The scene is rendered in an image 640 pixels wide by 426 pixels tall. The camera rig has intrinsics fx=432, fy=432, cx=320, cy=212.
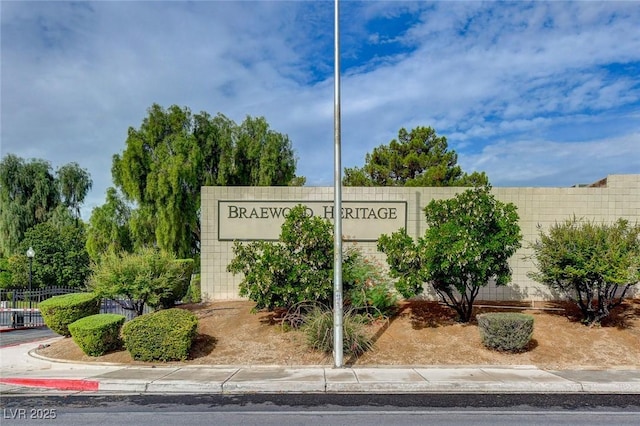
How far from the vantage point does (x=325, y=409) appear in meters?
7.23

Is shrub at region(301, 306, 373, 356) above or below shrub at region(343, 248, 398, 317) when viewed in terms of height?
below

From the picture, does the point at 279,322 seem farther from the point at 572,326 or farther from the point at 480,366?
the point at 572,326

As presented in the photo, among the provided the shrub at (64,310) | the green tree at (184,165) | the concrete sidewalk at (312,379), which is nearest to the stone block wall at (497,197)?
the shrub at (64,310)

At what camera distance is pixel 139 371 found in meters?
9.54

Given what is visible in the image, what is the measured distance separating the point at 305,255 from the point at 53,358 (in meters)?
6.91

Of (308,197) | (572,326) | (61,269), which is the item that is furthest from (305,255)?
(61,269)

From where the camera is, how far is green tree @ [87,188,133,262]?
92.7 ft

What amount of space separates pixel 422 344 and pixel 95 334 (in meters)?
8.26

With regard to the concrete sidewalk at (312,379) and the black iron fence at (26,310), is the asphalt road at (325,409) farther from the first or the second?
the black iron fence at (26,310)

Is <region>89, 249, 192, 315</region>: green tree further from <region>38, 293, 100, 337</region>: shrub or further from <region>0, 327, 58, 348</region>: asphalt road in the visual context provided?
<region>0, 327, 58, 348</region>: asphalt road

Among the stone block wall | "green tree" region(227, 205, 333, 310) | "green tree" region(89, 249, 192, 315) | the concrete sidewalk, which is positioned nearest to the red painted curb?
the concrete sidewalk

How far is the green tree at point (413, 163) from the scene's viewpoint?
1181 inches

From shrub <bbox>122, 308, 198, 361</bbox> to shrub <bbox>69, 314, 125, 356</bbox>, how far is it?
0.73m

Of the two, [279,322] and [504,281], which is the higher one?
[504,281]
